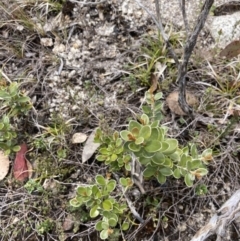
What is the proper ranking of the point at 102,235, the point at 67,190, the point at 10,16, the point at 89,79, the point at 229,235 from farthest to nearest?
the point at 10,16 < the point at 89,79 < the point at 67,190 < the point at 229,235 < the point at 102,235

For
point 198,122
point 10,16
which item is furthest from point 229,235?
point 10,16

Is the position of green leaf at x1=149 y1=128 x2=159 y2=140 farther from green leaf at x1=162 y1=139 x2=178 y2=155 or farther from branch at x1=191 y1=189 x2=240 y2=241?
branch at x1=191 y1=189 x2=240 y2=241

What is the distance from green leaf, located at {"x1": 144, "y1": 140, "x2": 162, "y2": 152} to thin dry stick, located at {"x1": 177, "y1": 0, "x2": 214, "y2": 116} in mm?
341

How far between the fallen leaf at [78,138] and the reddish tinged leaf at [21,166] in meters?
0.25

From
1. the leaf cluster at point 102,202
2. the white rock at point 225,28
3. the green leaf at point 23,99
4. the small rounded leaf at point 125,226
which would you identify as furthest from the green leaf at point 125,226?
the white rock at point 225,28

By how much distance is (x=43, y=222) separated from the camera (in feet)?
6.31

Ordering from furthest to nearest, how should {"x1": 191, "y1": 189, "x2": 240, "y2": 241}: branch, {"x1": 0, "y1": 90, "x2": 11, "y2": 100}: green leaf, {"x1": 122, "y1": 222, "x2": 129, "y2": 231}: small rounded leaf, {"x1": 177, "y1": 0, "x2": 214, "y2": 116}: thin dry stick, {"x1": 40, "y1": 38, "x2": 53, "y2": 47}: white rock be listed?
1. {"x1": 40, "y1": 38, "x2": 53, "y2": 47}: white rock
2. {"x1": 0, "y1": 90, "x2": 11, "y2": 100}: green leaf
3. {"x1": 122, "y1": 222, "x2": 129, "y2": 231}: small rounded leaf
4. {"x1": 191, "y1": 189, "x2": 240, "y2": 241}: branch
5. {"x1": 177, "y1": 0, "x2": 214, "y2": 116}: thin dry stick

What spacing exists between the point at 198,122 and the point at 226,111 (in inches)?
5.5

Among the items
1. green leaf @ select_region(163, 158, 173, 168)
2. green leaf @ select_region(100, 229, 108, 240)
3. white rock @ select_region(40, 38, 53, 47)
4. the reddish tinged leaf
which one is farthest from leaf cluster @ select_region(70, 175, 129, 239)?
white rock @ select_region(40, 38, 53, 47)

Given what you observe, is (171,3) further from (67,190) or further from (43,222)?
(43,222)

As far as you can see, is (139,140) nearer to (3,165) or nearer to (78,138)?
(78,138)

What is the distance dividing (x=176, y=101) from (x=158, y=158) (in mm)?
501

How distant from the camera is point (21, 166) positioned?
2.08 meters

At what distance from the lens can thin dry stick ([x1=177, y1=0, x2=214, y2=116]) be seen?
1508 millimetres
